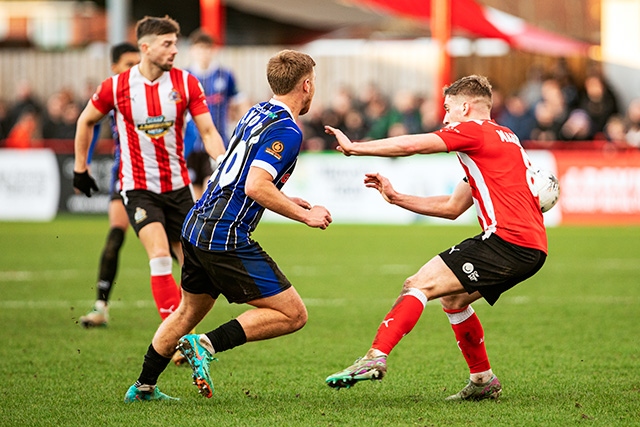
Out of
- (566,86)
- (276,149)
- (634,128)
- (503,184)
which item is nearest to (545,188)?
(503,184)

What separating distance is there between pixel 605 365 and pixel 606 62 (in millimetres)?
19586

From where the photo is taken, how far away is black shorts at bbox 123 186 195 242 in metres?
7.33

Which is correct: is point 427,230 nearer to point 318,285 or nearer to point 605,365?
point 318,285

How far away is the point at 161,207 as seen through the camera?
7484 millimetres

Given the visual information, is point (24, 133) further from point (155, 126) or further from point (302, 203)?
point (302, 203)

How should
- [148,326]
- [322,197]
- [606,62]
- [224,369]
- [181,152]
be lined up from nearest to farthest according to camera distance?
[224,369] < [181,152] < [148,326] < [322,197] < [606,62]

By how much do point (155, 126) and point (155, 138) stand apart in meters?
0.10

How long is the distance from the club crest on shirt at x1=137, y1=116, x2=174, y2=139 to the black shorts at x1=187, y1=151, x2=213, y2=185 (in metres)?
3.96

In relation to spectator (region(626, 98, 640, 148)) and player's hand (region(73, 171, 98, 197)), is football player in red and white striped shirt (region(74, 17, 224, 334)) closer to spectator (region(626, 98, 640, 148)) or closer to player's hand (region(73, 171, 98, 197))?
player's hand (region(73, 171, 98, 197))

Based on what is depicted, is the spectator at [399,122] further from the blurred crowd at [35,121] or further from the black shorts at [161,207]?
the black shorts at [161,207]

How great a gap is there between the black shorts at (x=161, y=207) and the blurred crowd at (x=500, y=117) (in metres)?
12.1

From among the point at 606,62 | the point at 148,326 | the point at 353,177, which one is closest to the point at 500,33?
the point at 606,62

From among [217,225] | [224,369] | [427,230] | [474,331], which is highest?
[217,225]

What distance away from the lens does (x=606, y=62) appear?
25.2m
